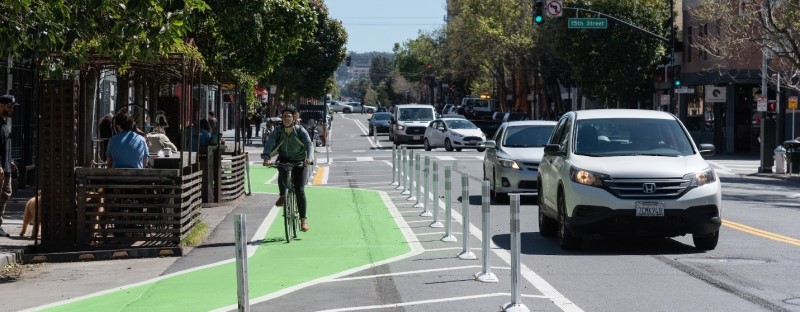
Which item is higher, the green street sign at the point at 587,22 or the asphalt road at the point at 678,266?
the green street sign at the point at 587,22

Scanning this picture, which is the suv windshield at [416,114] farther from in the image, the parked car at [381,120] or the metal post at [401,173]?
the metal post at [401,173]

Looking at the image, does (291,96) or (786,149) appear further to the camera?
(291,96)

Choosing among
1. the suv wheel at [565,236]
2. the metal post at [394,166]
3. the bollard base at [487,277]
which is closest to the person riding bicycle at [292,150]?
the suv wheel at [565,236]

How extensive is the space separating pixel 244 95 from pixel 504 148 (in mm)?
11772

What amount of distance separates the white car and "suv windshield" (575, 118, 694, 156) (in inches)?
1342

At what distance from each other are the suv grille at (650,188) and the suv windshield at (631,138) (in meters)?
0.94

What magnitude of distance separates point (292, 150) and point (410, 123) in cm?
3838

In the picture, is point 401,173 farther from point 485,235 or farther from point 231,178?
point 485,235

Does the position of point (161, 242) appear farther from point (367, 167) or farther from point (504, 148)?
point (367, 167)

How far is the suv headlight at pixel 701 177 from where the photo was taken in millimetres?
14773

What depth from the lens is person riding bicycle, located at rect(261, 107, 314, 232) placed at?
17562mm

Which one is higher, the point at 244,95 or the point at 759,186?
the point at 244,95

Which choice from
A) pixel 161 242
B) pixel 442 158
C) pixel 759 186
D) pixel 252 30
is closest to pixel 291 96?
pixel 442 158

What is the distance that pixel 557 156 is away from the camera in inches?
642
